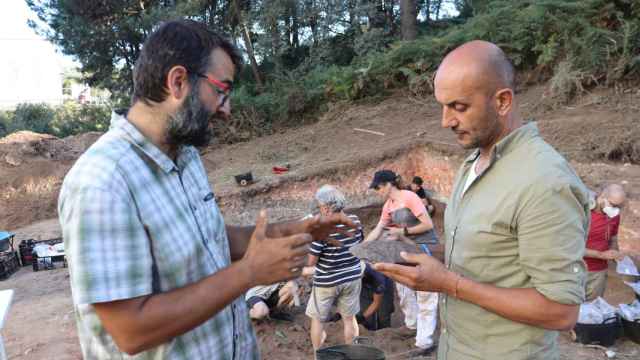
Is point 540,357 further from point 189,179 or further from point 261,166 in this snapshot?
point 261,166

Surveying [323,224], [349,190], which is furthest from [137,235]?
[349,190]

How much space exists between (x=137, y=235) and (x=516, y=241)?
1351 mm

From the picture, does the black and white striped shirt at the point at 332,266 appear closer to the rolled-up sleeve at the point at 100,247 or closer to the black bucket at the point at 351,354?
the black bucket at the point at 351,354

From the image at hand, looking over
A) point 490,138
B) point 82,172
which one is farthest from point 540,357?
point 82,172

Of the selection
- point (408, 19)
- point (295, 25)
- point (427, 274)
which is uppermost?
point (295, 25)

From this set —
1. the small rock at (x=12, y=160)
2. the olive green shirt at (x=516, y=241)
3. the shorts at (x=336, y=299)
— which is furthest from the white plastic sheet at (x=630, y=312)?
the small rock at (x=12, y=160)

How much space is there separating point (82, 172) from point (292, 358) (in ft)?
14.5

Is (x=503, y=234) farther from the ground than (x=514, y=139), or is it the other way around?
(x=514, y=139)

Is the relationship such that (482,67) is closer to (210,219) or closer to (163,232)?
(210,219)

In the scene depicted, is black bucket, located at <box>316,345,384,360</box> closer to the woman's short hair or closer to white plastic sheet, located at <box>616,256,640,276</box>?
the woman's short hair

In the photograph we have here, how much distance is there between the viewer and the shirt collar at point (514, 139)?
1847 mm

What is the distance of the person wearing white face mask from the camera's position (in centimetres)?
513

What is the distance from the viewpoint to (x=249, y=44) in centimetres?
1700

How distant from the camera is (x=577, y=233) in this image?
5.31 feet
